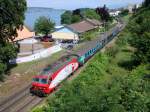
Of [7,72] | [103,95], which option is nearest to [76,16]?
[7,72]

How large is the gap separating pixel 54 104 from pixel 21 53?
4236 cm

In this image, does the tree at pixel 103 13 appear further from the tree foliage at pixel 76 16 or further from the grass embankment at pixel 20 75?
the grass embankment at pixel 20 75

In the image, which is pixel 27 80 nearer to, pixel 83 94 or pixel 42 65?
pixel 42 65

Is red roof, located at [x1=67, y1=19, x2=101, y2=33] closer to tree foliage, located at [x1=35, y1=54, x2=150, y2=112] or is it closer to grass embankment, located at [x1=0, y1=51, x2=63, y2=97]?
grass embankment, located at [x1=0, y1=51, x2=63, y2=97]

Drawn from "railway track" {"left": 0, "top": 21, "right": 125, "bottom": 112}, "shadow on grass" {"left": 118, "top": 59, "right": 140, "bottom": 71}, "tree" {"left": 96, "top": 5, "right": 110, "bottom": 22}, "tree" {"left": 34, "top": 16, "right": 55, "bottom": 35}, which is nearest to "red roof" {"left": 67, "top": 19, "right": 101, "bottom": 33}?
A: "tree" {"left": 34, "top": 16, "right": 55, "bottom": 35}

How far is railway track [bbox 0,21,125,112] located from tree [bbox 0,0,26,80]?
516cm

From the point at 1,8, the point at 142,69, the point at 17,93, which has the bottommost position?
the point at 17,93

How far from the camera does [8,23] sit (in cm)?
4922

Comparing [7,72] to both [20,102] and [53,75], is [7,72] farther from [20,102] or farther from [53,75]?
[53,75]

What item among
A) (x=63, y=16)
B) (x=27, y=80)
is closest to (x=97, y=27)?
(x=63, y=16)

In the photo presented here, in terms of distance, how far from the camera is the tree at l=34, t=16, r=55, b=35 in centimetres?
9659

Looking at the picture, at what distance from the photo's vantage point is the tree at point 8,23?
47219 millimetres

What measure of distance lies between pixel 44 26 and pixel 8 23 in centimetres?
4787

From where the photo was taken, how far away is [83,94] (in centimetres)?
2538
